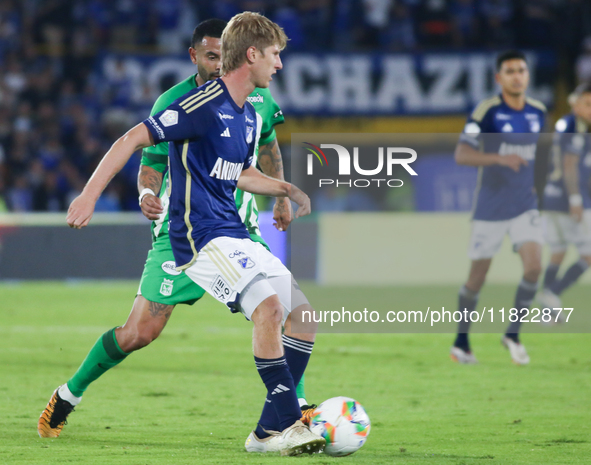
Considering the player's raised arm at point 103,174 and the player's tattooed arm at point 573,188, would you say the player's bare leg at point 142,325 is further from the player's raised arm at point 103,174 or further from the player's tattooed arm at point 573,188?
the player's tattooed arm at point 573,188

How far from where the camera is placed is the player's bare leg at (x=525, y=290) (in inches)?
261

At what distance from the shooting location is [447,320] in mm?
9820

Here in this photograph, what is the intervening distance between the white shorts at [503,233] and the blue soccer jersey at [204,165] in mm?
3268

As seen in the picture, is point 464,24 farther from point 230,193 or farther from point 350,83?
point 230,193

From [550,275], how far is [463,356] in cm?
326

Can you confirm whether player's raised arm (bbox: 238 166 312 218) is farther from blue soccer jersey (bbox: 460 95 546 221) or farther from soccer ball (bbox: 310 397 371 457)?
blue soccer jersey (bbox: 460 95 546 221)

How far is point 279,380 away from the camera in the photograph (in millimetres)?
3688

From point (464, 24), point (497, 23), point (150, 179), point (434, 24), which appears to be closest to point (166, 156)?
point (150, 179)

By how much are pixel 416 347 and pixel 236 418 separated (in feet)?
11.4

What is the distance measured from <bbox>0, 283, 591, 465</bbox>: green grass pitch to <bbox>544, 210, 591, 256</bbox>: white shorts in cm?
117

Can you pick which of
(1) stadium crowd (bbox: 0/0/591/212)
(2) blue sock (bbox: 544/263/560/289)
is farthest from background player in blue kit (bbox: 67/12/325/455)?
(1) stadium crowd (bbox: 0/0/591/212)

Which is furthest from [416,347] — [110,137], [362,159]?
[110,137]

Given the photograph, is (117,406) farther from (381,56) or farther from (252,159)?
(381,56)

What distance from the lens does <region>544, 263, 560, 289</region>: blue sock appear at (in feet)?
31.7
